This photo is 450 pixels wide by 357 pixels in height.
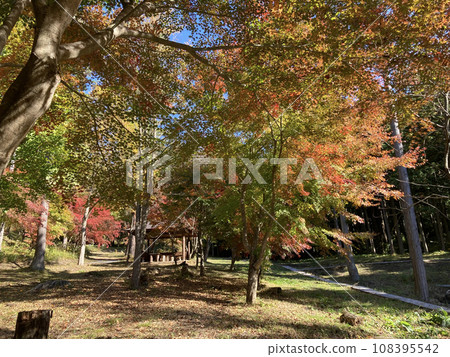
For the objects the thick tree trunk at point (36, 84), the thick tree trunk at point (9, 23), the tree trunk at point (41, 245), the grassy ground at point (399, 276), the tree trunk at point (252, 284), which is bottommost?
the grassy ground at point (399, 276)

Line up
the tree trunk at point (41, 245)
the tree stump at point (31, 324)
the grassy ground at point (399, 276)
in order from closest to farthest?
the tree stump at point (31, 324), the grassy ground at point (399, 276), the tree trunk at point (41, 245)

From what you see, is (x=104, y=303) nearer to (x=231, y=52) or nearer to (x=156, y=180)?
(x=156, y=180)

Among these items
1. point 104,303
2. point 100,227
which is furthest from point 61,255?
point 104,303

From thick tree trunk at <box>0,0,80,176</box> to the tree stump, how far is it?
2699 millimetres

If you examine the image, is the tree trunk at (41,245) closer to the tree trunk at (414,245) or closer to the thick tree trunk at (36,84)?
the thick tree trunk at (36,84)

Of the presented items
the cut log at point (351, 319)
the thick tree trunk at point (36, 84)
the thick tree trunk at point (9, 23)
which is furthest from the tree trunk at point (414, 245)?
the thick tree trunk at point (9, 23)

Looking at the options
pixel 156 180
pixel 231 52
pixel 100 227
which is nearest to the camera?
pixel 231 52

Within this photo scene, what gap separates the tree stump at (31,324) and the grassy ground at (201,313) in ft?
2.47

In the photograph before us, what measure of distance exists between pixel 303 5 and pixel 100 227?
2530 cm

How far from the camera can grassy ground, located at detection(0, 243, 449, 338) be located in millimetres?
5562

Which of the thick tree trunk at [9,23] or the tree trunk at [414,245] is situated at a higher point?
the thick tree trunk at [9,23]

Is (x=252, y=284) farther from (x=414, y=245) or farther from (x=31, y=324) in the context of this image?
(x=414, y=245)

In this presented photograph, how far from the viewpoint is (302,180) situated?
7840 millimetres

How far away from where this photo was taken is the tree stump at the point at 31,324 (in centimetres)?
442
